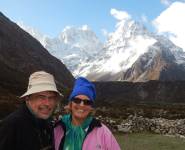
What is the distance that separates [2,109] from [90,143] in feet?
124

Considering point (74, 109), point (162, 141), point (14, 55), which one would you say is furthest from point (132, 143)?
point (14, 55)

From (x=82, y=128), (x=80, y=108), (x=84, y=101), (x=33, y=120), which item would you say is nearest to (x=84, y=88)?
(x=84, y=101)

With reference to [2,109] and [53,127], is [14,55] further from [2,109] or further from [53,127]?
[53,127]

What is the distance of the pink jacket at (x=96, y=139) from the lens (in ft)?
23.6

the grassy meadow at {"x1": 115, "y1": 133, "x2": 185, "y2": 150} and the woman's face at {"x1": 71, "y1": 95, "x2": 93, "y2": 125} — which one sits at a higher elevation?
the woman's face at {"x1": 71, "y1": 95, "x2": 93, "y2": 125}

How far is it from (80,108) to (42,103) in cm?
72

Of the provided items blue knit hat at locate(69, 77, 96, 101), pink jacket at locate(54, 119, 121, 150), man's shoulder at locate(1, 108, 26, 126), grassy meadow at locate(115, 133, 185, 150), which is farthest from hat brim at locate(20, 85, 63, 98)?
grassy meadow at locate(115, 133, 185, 150)

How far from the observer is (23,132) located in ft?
21.8

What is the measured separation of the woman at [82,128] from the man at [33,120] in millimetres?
300

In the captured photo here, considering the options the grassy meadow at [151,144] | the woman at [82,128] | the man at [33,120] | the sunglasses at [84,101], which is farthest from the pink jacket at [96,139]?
the grassy meadow at [151,144]

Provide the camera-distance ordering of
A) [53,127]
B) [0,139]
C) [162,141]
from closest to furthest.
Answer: [0,139] → [53,127] → [162,141]

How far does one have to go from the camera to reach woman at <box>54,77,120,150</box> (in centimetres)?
721

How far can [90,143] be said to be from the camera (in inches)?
283

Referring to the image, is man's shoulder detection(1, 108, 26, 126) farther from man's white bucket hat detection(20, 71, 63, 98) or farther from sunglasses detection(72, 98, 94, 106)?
sunglasses detection(72, 98, 94, 106)
